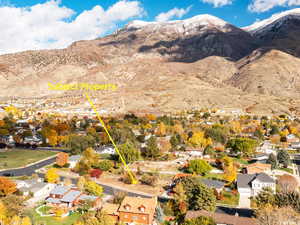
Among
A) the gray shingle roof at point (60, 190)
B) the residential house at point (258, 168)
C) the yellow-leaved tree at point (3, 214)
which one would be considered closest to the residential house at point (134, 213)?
the gray shingle roof at point (60, 190)

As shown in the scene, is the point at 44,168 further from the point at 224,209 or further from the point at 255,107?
the point at 255,107

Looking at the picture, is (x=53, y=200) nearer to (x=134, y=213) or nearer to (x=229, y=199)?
(x=134, y=213)

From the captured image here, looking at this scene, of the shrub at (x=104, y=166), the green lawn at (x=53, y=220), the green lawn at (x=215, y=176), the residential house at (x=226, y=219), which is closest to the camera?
the residential house at (x=226, y=219)

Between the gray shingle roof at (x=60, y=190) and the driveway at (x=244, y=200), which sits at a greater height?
the gray shingle roof at (x=60, y=190)

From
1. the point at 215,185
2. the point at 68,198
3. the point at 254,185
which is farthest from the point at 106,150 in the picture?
the point at 254,185

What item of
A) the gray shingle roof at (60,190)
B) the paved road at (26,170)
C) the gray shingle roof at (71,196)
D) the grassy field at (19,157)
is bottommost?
the paved road at (26,170)

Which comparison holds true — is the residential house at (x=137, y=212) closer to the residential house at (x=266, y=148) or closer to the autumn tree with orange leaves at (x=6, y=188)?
the autumn tree with orange leaves at (x=6, y=188)
